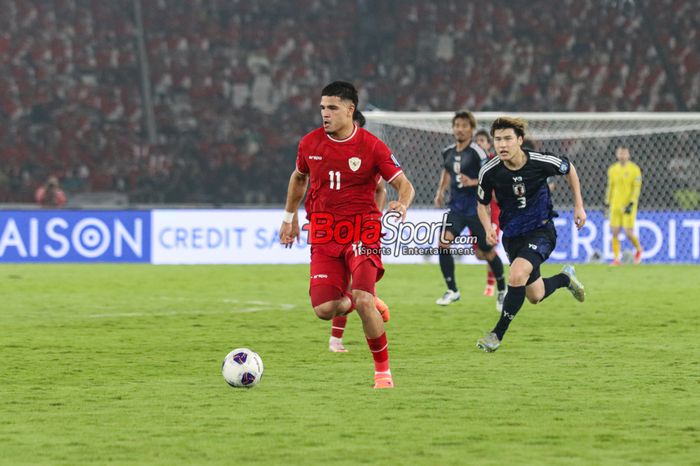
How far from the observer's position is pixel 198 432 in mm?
5852

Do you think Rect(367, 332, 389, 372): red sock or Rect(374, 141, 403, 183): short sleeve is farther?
Rect(374, 141, 403, 183): short sleeve

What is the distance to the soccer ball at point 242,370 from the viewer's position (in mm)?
7238

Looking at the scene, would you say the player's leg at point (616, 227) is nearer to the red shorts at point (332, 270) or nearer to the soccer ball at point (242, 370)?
the red shorts at point (332, 270)

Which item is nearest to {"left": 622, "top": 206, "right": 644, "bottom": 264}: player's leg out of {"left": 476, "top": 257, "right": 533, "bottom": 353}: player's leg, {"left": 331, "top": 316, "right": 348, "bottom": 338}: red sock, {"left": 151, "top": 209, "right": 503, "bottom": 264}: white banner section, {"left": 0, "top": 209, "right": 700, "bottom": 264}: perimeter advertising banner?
{"left": 0, "top": 209, "right": 700, "bottom": 264}: perimeter advertising banner

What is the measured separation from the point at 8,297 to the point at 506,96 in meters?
16.5

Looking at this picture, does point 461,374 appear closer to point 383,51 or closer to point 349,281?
point 349,281

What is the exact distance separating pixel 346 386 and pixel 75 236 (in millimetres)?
14691

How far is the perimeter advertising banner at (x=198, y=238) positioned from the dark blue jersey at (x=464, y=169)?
7533mm

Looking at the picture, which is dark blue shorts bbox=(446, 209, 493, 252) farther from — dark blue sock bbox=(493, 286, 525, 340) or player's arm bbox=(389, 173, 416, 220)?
player's arm bbox=(389, 173, 416, 220)

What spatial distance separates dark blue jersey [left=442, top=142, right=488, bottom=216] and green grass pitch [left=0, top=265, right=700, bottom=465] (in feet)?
3.64

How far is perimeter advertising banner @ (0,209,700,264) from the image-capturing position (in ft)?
69.4

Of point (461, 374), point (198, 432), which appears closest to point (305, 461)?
point (198, 432)

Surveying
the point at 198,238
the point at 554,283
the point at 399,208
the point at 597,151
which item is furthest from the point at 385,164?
the point at 597,151

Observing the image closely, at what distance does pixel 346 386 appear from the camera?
24.4 feet
